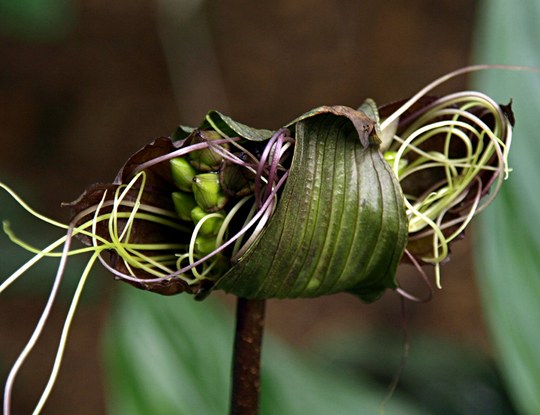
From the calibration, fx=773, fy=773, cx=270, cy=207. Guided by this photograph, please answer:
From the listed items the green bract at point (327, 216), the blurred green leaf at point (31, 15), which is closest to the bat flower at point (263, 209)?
the green bract at point (327, 216)

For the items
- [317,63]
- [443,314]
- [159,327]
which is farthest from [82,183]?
[159,327]

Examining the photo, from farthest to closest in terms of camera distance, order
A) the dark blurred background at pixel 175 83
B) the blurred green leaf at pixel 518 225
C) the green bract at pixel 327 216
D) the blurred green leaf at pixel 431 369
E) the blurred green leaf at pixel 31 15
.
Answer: the dark blurred background at pixel 175 83 < the blurred green leaf at pixel 431 369 < the blurred green leaf at pixel 31 15 < the blurred green leaf at pixel 518 225 < the green bract at pixel 327 216

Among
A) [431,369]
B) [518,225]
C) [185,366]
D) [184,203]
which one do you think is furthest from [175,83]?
[184,203]

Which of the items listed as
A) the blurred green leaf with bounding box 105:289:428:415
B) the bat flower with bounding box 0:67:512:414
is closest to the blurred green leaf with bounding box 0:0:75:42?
the blurred green leaf with bounding box 105:289:428:415

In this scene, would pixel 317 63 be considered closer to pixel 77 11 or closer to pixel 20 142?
pixel 77 11

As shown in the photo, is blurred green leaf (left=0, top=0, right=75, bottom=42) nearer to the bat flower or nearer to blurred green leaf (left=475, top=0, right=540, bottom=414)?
blurred green leaf (left=475, top=0, right=540, bottom=414)

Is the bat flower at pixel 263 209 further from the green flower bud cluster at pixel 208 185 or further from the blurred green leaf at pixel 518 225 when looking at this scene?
the blurred green leaf at pixel 518 225

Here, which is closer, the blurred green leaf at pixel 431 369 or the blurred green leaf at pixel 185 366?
the blurred green leaf at pixel 185 366

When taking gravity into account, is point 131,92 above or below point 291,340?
above
